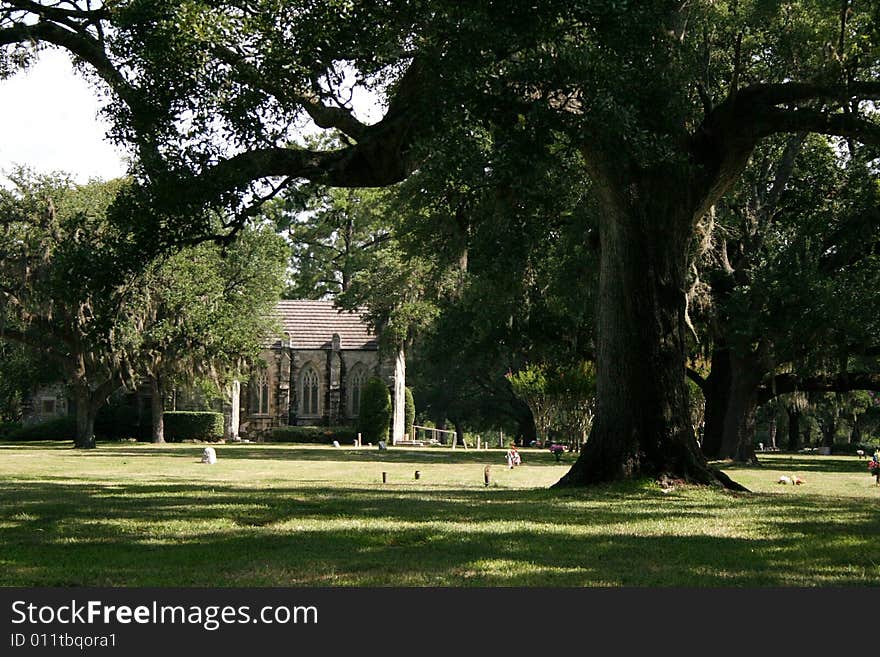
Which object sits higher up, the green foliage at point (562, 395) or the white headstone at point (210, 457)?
the green foliage at point (562, 395)

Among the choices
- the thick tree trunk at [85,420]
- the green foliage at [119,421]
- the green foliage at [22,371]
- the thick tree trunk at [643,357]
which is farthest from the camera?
the green foliage at [119,421]

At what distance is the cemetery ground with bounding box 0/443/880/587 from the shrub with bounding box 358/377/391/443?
32.7 m

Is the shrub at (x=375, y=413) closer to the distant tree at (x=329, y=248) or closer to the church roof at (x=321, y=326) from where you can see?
the church roof at (x=321, y=326)

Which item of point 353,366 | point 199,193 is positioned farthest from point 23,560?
point 353,366

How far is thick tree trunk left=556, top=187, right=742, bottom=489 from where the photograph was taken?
49.8ft

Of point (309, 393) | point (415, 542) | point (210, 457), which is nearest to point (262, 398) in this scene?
point (309, 393)

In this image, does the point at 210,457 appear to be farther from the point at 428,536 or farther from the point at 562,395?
the point at 428,536

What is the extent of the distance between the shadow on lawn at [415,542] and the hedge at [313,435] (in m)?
40.0

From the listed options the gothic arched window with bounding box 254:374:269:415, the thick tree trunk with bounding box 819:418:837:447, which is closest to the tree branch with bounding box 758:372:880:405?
the thick tree trunk with bounding box 819:418:837:447

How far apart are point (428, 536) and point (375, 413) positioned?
1610 inches

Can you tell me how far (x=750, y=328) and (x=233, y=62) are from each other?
20.0 metres

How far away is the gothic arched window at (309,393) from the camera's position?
61062mm

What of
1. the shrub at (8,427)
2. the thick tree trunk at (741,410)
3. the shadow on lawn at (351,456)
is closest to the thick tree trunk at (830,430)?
the shadow on lawn at (351,456)

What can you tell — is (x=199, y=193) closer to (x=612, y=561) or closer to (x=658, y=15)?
(x=658, y=15)
